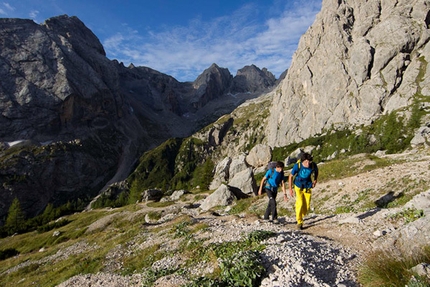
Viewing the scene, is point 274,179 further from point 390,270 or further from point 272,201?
point 390,270

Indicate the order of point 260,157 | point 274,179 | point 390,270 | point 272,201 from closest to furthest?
point 390,270 < point 274,179 < point 272,201 < point 260,157

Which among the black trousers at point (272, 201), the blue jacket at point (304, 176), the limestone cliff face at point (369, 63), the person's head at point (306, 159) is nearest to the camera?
the blue jacket at point (304, 176)

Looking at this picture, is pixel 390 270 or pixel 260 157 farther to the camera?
pixel 260 157

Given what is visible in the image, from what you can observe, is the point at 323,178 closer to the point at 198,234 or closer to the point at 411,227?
the point at 198,234

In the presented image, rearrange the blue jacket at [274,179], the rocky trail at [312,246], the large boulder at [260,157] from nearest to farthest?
the rocky trail at [312,246] → the blue jacket at [274,179] → the large boulder at [260,157]

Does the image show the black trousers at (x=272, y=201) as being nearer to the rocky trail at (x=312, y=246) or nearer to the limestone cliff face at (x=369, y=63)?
the rocky trail at (x=312, y=246)

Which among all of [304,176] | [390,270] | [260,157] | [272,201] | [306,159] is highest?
[306,159]

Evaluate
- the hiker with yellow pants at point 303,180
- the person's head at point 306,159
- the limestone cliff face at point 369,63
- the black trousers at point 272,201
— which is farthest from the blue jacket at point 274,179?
the limestone cliff face at point 369,63

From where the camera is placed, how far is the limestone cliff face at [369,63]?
5995 inches

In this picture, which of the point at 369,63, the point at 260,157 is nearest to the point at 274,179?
the point at 260,157

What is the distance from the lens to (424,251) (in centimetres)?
740

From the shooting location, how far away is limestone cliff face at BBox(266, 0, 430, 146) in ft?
500

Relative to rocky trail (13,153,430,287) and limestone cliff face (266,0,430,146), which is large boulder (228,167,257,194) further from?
limestone cliff face (266,0,430,146)

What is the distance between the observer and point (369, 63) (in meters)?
166
